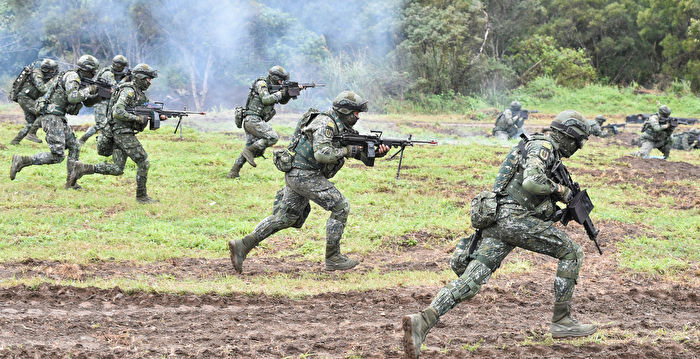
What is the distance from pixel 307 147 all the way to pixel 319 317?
6.59 feet

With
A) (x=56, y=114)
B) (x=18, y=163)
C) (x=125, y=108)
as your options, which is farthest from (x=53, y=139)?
(x=125, y=108)

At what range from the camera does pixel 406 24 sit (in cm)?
2892

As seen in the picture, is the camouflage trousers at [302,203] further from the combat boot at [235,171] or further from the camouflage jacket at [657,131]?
the camouflage jacket at [657,131]

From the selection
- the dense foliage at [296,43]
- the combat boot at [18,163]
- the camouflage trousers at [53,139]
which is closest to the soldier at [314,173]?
the camouflage trousers at [53,139]

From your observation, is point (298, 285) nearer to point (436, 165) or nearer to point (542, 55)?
point (436, 165)

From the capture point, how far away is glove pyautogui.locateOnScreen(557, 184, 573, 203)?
5902 millimetres

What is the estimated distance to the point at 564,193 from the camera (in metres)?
5.95

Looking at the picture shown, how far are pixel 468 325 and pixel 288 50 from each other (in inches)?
866

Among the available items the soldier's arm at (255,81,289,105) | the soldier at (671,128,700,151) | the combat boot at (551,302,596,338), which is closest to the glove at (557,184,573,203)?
the combat boot at (551,302,596,338)

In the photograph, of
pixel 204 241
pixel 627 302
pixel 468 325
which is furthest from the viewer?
pixel 204 241

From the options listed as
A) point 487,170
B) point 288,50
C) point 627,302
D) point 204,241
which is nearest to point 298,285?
point 204,241

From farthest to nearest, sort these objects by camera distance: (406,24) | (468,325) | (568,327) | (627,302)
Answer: (406,24) → (627,302) → (468,325) → (568,327)

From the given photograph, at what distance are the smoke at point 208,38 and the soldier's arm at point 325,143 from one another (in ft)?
62.3

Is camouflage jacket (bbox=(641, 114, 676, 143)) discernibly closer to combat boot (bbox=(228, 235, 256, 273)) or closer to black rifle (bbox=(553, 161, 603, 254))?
black rifle (bbox=(553, 161, 603, 254))
